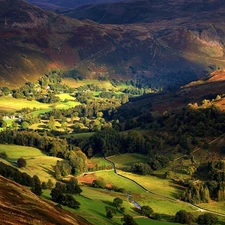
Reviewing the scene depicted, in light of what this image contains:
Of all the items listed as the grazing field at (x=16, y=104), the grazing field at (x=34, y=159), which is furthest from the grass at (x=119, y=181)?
the grazing field at (x=16, y=104)

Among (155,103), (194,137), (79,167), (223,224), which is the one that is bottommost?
(223,224)

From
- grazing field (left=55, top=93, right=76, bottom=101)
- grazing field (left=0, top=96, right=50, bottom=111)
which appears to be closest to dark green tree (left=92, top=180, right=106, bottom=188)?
grazing field (left=0, top=96, right=50, bottom=111)

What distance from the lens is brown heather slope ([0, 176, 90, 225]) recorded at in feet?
101

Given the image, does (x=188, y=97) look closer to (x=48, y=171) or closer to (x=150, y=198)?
(x=48, y=171)

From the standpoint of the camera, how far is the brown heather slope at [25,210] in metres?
30.8

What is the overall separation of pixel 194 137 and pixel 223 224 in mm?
30560

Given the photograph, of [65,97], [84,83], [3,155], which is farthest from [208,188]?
[84,83]

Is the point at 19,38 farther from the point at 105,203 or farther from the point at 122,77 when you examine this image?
the point at 105,203

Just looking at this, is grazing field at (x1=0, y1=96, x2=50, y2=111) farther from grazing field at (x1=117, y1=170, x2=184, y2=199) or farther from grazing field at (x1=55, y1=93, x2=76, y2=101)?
grazing field at (x1=117, y1=170, x2=184, y2=199)

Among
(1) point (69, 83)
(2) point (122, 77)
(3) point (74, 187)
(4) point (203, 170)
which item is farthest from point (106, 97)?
(3) point (74, 187)

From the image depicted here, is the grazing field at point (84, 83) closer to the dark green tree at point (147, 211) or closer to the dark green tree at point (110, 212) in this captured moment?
the dark green tree at point (147, 211)

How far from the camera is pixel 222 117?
83188mm

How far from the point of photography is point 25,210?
3372 centimetres

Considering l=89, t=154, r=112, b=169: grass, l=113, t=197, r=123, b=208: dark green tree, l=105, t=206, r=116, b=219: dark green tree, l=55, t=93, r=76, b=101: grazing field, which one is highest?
l=55, t=93, r=76, b=101: grazing field
